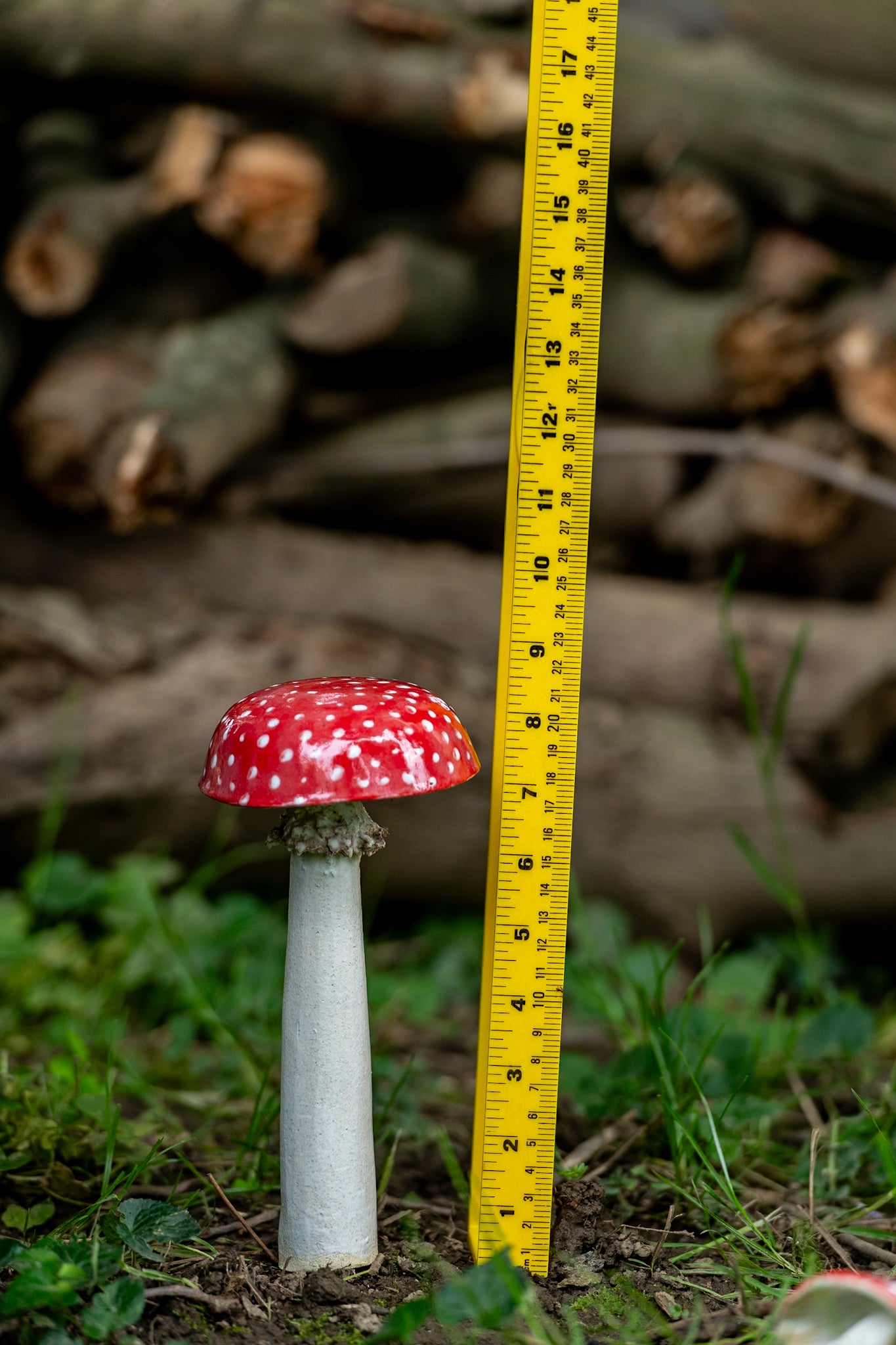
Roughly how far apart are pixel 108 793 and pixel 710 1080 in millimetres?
1785

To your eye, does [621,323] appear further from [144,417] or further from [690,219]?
[144,417]

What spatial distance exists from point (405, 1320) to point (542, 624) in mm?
1079

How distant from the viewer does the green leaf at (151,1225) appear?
5.74 ft

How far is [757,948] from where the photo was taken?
3.41 metres

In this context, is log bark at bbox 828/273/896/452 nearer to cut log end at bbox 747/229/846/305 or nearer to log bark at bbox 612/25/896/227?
cut log end at bbox 747/229/846/305

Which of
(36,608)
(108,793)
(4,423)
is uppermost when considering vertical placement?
(4,423)

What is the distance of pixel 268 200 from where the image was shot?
341 cm

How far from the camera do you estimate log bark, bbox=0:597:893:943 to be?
3096 mm

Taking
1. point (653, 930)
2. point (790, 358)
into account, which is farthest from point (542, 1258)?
point (790, 358)

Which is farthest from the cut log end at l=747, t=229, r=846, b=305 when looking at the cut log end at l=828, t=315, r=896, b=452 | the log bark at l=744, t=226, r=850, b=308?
the cut log end at l=828, t=315, r=896, b=452

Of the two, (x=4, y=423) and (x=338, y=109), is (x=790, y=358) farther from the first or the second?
(x=4, y=423)

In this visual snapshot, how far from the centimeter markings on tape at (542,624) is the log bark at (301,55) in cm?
164

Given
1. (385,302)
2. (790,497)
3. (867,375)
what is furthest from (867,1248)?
(385,302)

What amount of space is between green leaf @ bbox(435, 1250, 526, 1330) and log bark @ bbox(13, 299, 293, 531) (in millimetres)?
2149
